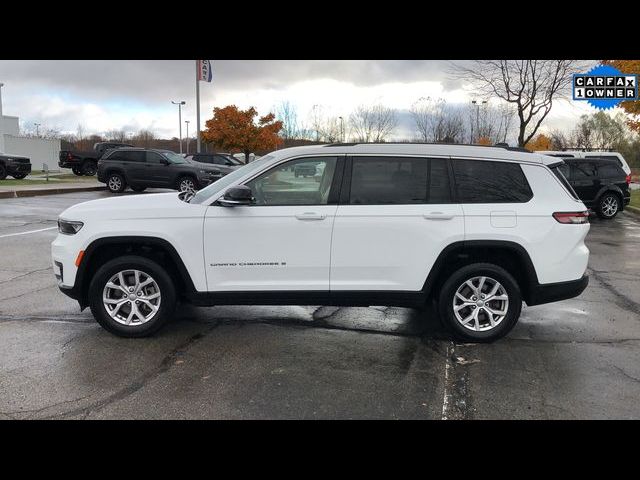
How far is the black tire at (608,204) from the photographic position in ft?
49.7

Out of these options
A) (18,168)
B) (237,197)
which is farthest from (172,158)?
(237,197)

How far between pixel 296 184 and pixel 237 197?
2.01 feet

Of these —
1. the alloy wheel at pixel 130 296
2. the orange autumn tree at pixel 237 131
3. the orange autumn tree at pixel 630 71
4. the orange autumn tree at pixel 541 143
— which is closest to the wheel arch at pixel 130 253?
the alloy wheel at pixel 130 296

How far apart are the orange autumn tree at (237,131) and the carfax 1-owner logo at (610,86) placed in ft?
70.1

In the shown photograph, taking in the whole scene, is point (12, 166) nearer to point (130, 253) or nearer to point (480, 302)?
point (130, 253)

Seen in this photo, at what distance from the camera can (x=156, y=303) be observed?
191 inches

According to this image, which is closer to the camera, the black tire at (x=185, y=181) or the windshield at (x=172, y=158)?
the black tire at (x=185, y=181)

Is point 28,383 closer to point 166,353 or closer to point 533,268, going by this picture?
point 166,353

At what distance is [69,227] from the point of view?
4.81m

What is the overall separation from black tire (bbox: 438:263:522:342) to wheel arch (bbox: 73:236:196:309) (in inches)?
92.6

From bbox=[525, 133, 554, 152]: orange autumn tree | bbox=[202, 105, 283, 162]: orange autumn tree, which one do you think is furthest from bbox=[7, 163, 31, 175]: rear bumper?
bbox=[525, 133, 554, 152]: orange autumn tree

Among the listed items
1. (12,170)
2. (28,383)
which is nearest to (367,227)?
(28,383)

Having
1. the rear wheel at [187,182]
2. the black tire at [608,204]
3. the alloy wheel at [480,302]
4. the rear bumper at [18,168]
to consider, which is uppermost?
the rear bumper at [18,168]

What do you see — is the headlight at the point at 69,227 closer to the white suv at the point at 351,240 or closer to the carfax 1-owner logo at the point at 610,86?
the white suv at the point at 351,240
